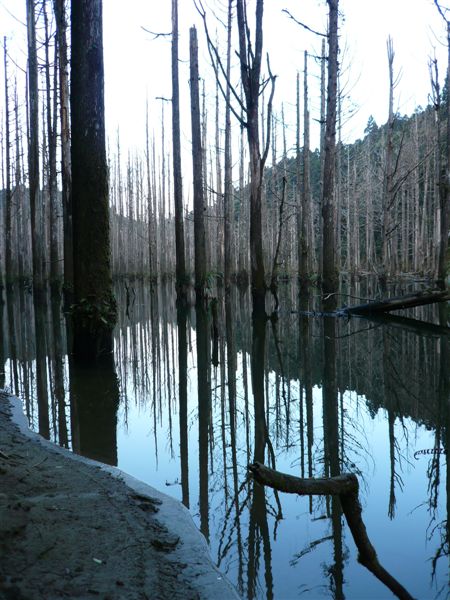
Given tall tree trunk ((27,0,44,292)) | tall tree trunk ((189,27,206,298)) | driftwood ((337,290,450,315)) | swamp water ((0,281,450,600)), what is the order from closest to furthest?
1. swamp water ((0,281,450,600))
2. driftwood ((337,290,450,315))
3. tall tree trunk ((189,27,206,298))
4. tall tree trunk ((27,0,44,292))

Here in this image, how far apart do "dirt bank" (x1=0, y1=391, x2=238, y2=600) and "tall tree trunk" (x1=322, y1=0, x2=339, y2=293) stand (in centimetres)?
A: 953

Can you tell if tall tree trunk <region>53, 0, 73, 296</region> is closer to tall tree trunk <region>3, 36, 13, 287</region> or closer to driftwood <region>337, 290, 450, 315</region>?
driftwood <region>337, 290, 450, 315</region>

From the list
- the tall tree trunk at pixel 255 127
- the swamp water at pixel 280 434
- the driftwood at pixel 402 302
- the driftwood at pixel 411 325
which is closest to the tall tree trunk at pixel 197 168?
the tall tree trunk at pixel 255 127

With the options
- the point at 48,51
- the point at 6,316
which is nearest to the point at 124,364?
the point at 6,316

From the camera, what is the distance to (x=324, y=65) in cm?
1864

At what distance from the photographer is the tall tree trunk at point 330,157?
413 inches

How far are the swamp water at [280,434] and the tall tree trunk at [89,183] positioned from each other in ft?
1.77

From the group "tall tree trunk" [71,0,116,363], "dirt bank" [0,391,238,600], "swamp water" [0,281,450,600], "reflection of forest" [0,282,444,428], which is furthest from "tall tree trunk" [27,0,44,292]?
"dirt bank" [0,391,238,600]

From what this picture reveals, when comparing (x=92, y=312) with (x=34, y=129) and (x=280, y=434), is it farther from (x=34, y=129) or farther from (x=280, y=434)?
(x=34, y=129)

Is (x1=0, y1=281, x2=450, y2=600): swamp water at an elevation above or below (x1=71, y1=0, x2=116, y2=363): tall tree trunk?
below

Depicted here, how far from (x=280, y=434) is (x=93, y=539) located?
1578mm

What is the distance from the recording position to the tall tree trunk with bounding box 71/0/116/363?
4.96 meters

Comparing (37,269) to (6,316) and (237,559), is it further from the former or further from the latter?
(237,559)

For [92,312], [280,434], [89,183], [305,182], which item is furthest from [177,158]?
[280,434]
